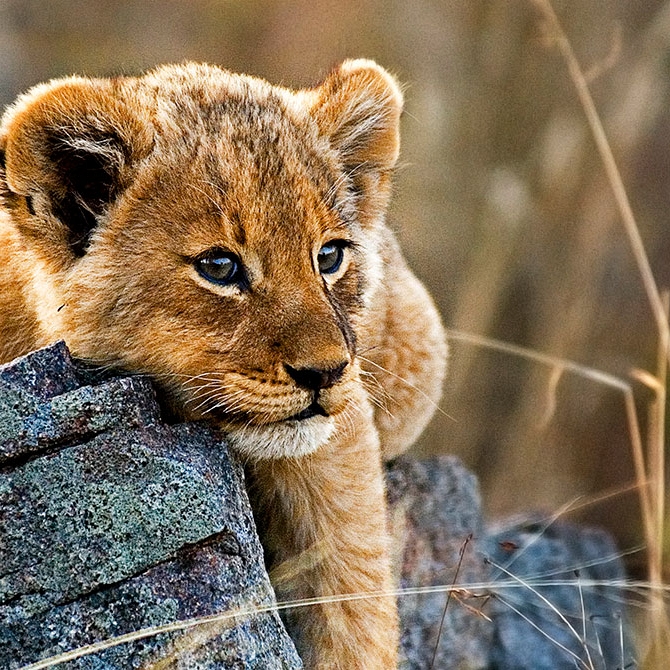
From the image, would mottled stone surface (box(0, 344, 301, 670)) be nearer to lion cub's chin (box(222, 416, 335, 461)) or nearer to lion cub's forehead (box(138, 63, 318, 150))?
lion cub's chin (box(222, 416, 335, 461))

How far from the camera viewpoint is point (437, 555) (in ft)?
21.0

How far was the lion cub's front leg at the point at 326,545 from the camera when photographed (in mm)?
4547

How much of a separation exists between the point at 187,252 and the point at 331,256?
0.60 metres

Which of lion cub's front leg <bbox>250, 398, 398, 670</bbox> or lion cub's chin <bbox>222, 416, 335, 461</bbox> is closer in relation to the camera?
lion cub's chin <bbox>222, 416, 335, 461</bbox>

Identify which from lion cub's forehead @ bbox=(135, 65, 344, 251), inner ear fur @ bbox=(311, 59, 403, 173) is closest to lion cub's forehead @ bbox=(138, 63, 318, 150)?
lion cub's forehead @ bbox=(135, 65, 344, 251)

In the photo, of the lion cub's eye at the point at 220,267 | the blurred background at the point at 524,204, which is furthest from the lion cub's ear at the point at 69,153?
the blurred background at the point at 524,204

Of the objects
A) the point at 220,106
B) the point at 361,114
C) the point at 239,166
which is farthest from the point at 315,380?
the point at 361,114

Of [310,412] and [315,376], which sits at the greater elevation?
[315,376]

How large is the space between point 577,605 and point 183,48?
9758 mm

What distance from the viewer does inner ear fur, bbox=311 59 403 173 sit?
484 cm

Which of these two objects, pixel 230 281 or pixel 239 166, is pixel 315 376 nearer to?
pixel 230 281

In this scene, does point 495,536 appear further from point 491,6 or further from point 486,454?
point 491,6

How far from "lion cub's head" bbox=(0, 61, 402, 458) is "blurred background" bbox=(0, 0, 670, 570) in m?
8.04

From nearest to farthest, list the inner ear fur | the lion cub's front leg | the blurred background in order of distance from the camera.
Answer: the lion cub's front leg < the inner ear fur < the blurred background
